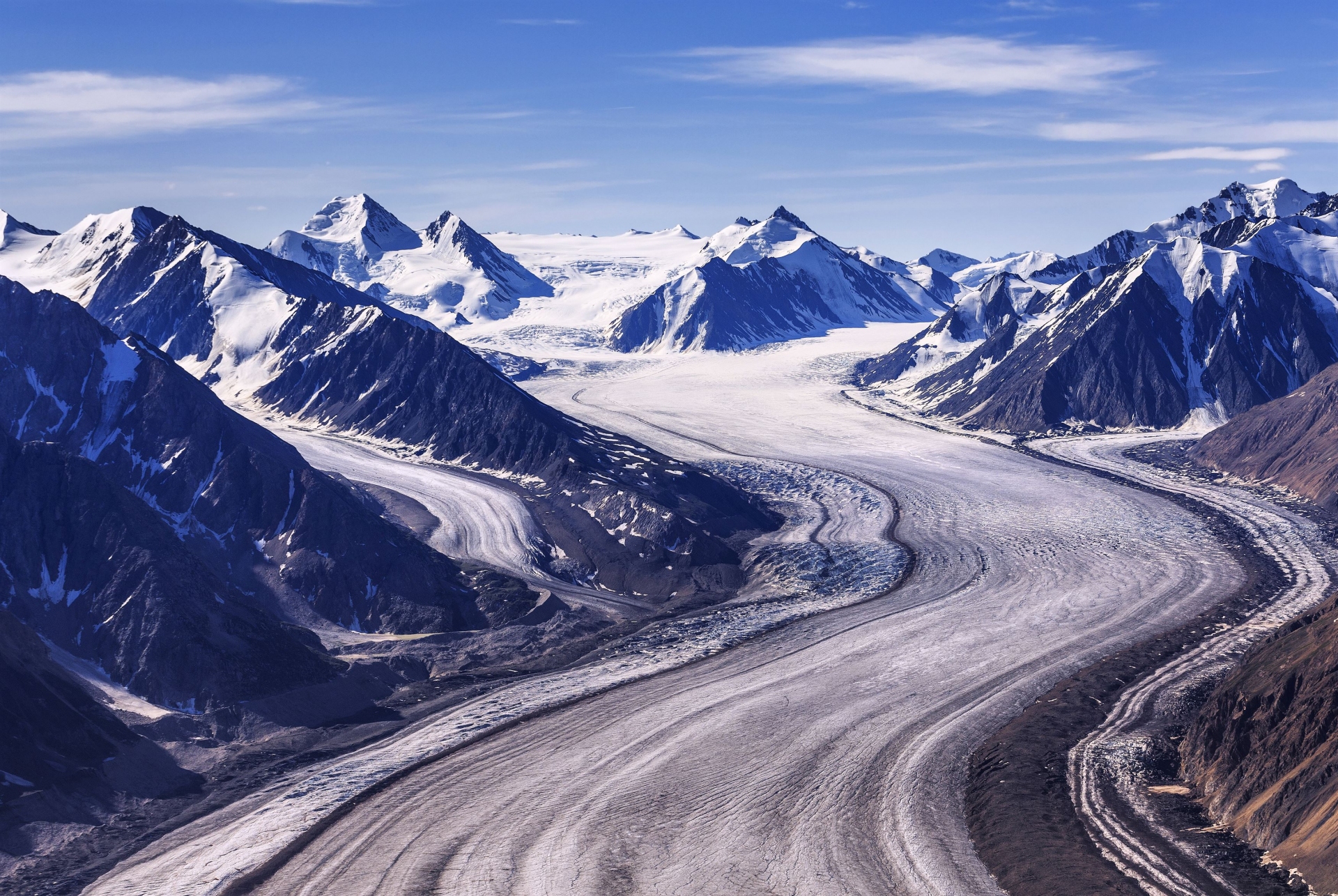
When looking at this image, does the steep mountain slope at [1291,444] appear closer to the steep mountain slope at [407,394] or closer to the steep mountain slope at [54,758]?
the steep mountain slope at [407,394]

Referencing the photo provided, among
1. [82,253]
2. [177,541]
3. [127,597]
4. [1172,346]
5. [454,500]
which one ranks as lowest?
[127,597]

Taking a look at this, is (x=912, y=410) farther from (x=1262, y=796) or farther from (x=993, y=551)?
(x=1262, y=796)

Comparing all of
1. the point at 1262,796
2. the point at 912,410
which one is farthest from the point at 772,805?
the point at 912,410

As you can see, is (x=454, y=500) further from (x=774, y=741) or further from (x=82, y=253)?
(x=82, y=253)

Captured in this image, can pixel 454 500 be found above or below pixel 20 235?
below

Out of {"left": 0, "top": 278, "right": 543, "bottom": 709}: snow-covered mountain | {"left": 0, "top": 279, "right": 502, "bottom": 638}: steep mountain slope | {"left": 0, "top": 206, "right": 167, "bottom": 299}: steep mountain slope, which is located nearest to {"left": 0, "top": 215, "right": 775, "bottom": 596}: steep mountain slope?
→ {"left": 0, "top": 206, "right": 167, "bottom": 299}: steep mountain slope

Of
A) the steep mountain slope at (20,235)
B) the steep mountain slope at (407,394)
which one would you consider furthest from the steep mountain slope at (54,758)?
the steep mountain slope at (20,235)

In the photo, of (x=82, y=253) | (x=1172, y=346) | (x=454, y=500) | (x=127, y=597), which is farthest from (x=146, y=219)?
(x=1172, y=346)

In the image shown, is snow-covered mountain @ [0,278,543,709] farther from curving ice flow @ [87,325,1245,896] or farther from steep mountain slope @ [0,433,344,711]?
curving ice flow @ [87,325,1245,896]
